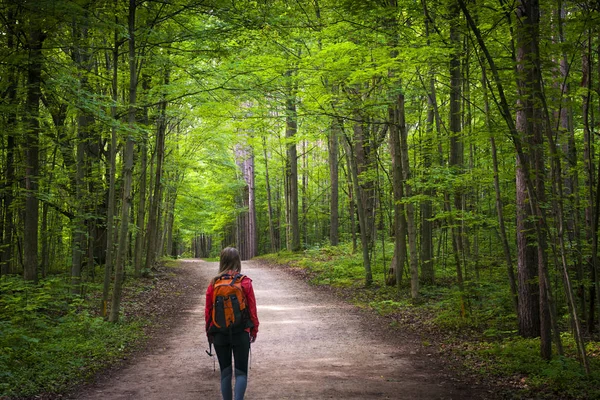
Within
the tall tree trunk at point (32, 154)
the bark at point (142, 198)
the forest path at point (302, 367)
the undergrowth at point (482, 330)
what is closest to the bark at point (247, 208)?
the bark at point (142, 198)

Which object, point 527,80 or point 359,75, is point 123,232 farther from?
point 527,80

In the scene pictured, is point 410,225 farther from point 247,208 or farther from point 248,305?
point 247,208

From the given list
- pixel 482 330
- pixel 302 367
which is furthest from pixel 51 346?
pixel 482 330

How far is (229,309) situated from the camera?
425 centimetres

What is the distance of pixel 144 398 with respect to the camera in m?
5.05

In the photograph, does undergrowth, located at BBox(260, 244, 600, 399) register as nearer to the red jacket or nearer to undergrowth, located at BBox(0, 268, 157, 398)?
the red jacket

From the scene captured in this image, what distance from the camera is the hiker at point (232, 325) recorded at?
4258mm

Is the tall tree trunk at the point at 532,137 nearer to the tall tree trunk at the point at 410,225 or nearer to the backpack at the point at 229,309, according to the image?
the backpack at the point at 229,309

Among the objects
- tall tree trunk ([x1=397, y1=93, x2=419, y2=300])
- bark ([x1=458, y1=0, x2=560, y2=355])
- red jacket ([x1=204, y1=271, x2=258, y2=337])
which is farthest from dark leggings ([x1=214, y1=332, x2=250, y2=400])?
tall tree trunk ([x1=397, y1=93, x2=419, y2=300])

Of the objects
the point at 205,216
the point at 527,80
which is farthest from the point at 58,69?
the point at 205,216

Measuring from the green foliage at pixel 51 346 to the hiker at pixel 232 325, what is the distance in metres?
2.44

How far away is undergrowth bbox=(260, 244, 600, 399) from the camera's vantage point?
16.6ft

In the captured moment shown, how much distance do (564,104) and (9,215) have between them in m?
14.4

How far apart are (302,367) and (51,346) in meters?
3.81
